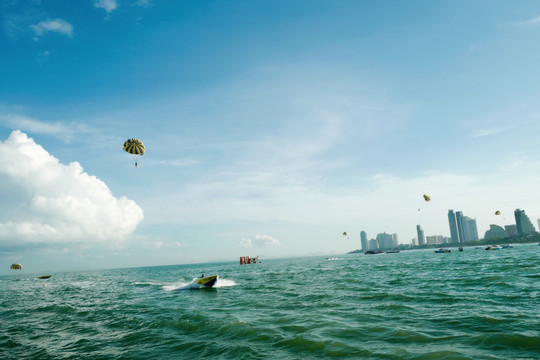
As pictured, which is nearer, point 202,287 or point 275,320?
point 275,320

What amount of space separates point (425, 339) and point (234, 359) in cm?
729

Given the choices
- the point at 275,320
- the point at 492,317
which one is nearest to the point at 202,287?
the point at 275,320

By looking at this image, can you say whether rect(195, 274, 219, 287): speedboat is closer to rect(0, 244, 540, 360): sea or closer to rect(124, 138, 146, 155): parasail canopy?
rect(0, 244, 540, 360): sea

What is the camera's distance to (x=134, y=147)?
31500mm

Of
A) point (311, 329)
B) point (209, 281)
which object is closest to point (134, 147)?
point (209, 281)

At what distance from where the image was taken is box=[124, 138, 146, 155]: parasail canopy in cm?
3134

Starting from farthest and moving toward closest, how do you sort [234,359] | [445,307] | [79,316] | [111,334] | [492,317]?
[79,316] → [445,307] → [111,334] → [492,317] → [234,359]

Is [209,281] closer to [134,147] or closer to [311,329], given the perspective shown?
[134,147]

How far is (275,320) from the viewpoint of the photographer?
53.4 feet

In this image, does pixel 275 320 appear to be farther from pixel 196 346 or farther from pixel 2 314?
pixel 2 314

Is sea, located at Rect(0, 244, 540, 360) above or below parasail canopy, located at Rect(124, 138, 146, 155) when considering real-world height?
below

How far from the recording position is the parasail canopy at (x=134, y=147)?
31344mm

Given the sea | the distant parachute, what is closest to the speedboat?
the sea

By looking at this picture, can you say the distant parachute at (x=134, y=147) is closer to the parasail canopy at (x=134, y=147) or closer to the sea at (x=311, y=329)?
the parasail canopy at (x=134, y=147)
